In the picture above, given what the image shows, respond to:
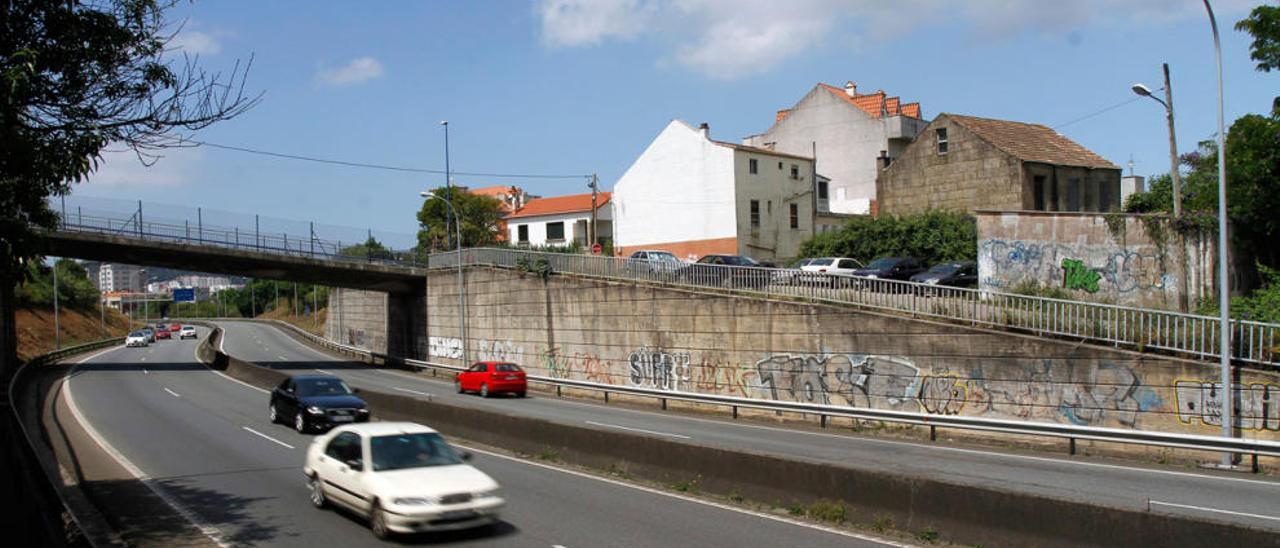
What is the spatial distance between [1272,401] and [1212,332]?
180 cm

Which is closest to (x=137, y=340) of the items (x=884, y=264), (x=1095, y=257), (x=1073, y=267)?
(x=884, y=264)

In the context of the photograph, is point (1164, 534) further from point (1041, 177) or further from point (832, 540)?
point (1041, 177)

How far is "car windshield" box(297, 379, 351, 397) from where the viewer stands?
2230cm

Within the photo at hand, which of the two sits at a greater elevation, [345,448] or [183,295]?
[183,295]

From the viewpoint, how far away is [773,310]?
2816cm

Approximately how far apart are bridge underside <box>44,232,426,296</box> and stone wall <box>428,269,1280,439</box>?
1011cm

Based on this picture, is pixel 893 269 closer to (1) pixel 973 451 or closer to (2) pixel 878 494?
(1) pixel 973 451

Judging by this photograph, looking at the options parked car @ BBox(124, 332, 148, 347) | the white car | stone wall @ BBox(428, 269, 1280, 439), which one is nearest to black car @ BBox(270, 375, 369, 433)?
the white car

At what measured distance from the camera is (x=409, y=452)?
11.5m

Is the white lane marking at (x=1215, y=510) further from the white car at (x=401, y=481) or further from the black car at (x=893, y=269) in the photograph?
the black car at (x=893, y=269)

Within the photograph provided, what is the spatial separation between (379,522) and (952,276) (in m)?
27.5

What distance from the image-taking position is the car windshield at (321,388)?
22297 millimetres

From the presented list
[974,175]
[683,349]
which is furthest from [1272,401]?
[974,175]

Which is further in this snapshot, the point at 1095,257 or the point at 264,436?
the point at 1095,257
